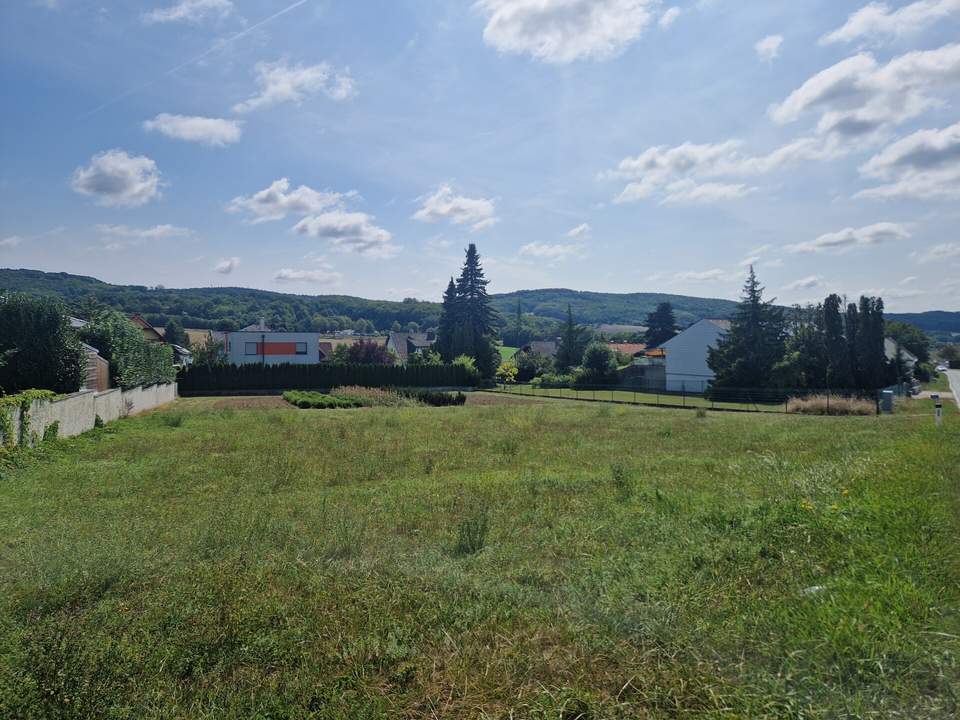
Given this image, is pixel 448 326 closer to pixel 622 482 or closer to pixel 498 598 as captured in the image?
pixel 622 482

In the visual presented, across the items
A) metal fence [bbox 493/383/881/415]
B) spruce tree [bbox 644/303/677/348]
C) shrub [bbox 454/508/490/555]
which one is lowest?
metal fence [bbox 493/383/881/415]

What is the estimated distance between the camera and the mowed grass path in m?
2.97

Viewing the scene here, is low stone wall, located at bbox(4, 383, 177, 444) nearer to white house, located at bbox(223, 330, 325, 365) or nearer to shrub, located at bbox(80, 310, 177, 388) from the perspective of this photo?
shrub, located at bbox(80, 310, 177, 388)

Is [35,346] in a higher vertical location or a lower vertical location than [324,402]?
higher

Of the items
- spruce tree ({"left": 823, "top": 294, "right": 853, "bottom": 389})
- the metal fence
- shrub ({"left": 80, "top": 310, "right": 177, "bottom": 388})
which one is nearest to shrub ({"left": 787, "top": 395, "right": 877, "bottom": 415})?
the metal fence

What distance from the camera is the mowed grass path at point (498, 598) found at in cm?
297

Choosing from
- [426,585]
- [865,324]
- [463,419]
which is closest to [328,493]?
[426,585]

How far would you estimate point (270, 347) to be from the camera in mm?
68812

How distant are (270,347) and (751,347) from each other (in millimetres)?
52885

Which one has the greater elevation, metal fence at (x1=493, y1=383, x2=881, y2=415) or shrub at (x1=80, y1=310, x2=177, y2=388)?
shrub at (x1=80, y1=310, x2=177, y2=388)

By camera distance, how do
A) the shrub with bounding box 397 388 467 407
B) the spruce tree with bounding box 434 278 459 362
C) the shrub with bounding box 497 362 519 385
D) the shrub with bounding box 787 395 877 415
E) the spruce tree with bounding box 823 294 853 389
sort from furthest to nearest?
1. the spruce tree with bounding box 434 278 459 362
2. the shrub with bounding box 497 362 519 385
3. the spruce tree with bounding box 823 294 853 389
4. the shrub with bounding box 397 388 467 407
5. the shrub with bounding box 787 395 877 415

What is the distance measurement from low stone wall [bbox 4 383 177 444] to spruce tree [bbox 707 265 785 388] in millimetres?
36660

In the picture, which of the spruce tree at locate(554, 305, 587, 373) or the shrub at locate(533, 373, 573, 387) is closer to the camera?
the shrub at locate(533, 373, 573, 387)

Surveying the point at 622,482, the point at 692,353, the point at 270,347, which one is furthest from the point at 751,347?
the point at 270,347
